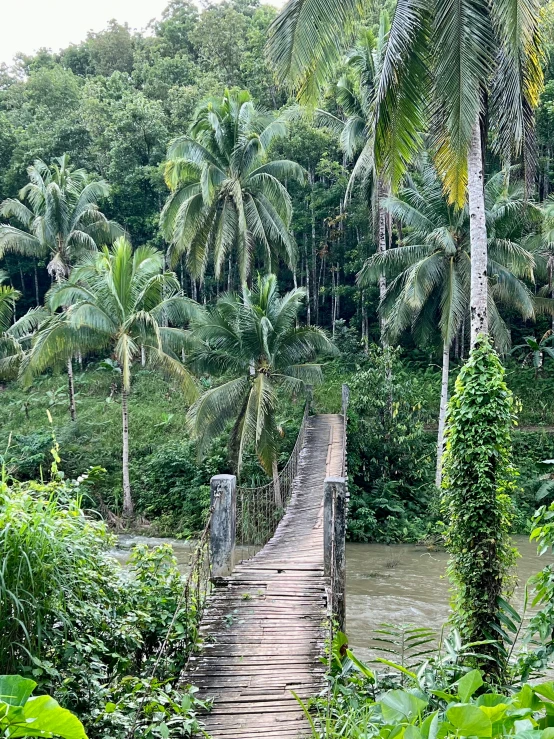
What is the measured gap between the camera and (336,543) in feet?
19.0

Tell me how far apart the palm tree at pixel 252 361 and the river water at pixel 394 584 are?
2190 millimetres

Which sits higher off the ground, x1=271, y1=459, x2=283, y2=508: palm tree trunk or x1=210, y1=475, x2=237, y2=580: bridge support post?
x1=210, y1=475, x2=237, y2=580: bridge support post

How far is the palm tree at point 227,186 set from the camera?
16781mm

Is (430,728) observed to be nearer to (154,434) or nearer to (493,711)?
(493,711)

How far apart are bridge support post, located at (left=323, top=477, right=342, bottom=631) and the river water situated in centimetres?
244

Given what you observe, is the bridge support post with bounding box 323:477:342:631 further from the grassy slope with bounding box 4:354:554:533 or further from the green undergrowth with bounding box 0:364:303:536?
the grassy slope with bounding box 4:354:554:533

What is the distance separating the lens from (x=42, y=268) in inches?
1134

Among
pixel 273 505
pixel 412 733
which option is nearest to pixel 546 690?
pixel 412 733

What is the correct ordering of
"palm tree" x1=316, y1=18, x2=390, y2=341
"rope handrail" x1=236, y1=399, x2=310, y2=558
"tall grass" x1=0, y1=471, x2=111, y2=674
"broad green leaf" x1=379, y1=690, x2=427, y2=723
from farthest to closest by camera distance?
"palm tree" x1=316, y1=18, x2=390, y2=341, "rope handrail" x1=236, y1=399, x2=310, y2=558, "tall grass" x1=0, y1=471, x2=111, y2=674, "broad green leaf" x1=379, y1=690, x2=427, y2=723

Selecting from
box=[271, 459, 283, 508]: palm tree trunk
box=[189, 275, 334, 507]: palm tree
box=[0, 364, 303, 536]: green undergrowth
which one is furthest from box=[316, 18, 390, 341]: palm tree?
box=[271, 459, 283, 508]: palm tree trunk

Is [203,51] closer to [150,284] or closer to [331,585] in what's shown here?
[150,284]

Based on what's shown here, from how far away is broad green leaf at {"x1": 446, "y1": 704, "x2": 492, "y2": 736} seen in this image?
3.97 ft

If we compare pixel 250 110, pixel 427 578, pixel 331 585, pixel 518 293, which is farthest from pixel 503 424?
pixel 250 110

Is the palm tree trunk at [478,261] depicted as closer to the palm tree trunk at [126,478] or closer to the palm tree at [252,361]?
the palm tree at [252,361]
